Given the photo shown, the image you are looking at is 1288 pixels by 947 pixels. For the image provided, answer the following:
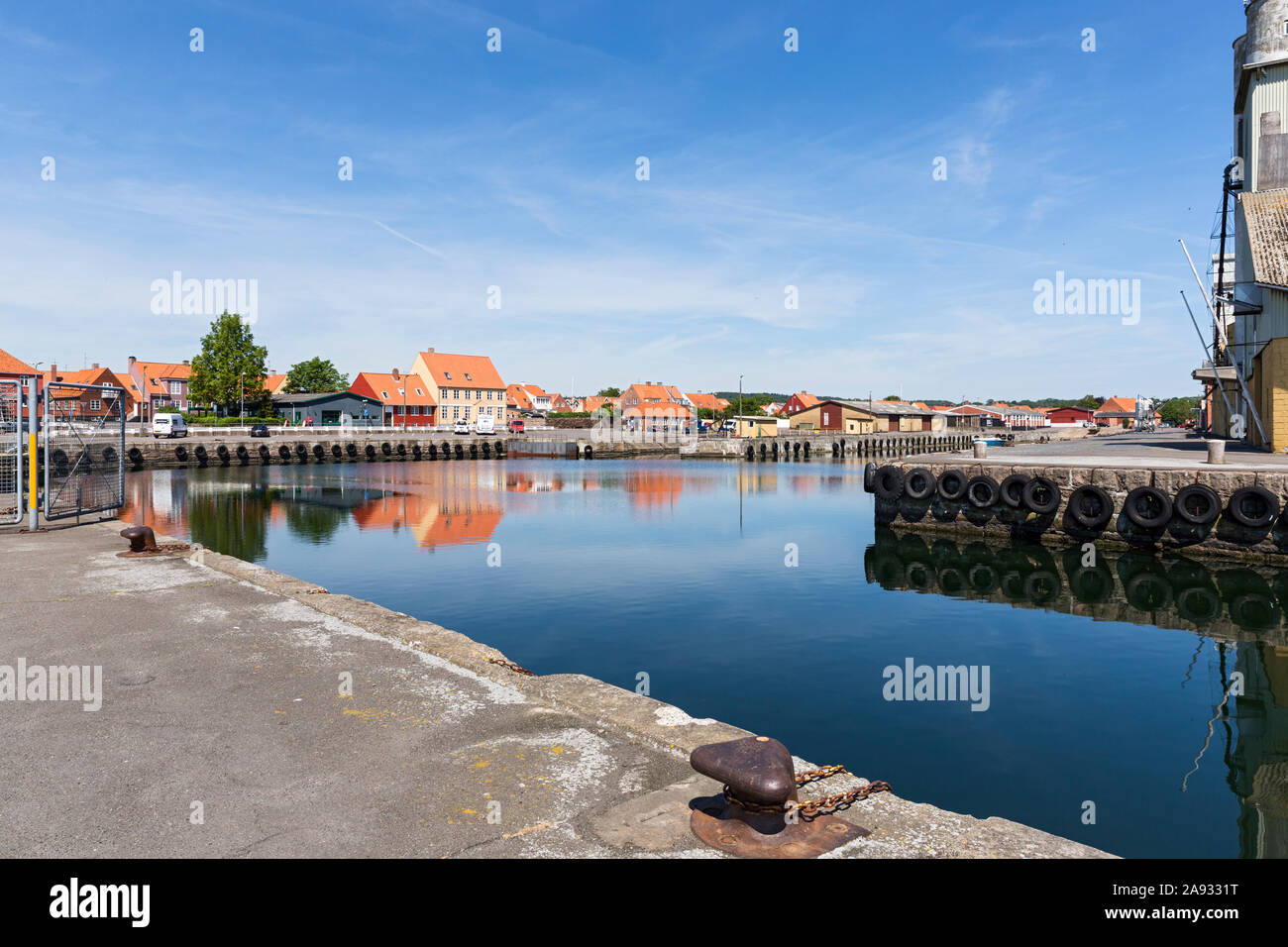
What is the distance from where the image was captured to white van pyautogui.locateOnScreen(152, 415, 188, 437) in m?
64.1

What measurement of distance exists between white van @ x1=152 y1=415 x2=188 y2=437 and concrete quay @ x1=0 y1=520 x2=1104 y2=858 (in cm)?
6287

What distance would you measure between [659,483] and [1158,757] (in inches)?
1683

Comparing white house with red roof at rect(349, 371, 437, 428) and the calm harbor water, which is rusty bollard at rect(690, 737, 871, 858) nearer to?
the calm harbor water

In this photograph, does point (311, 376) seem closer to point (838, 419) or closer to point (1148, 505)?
point (838, 419)

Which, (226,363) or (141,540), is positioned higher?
(226,363)

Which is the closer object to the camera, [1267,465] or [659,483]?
[1267,465]

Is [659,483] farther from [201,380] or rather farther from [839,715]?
[201,380]

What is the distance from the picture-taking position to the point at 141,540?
1459 cm

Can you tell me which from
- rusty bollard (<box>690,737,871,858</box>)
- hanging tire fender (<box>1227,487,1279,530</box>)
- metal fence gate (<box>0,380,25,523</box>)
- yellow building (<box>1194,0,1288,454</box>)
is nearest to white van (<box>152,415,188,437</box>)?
metal fence gate (<box>0,380,25,523</box>)

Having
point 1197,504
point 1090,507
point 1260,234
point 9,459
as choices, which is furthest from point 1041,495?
point 9,459

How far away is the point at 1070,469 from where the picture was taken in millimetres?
23422

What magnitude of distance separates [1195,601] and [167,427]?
69453mm

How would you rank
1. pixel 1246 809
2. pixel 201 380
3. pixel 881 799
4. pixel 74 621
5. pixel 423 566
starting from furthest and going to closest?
1. pixel 201 380
2. pixel 423 566
3. pixel 74 621
4. pixel 1246 809
5. pixel 881 799
